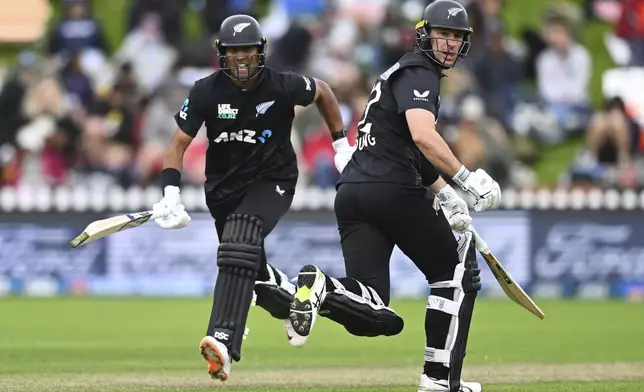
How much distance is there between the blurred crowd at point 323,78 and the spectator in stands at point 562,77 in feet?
0.06

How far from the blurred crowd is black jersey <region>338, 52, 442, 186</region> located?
9227 mm

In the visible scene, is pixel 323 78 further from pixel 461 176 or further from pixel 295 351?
pixel 461 176

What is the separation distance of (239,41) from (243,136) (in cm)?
58

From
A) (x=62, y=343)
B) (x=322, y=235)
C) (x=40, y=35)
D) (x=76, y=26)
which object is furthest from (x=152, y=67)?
(x=62, y=343)

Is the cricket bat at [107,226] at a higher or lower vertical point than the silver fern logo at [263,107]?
lower

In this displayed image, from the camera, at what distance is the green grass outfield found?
8320 millimetres

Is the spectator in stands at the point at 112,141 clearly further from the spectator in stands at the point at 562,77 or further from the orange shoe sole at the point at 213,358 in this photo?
the orange shoe sole at the point at 213,358

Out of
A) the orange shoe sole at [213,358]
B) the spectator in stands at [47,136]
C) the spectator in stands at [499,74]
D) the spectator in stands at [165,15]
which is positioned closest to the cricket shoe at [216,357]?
the orange shoe sole at [213,358]

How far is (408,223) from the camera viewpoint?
7352mm

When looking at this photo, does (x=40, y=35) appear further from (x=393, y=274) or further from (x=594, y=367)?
(x=594, y=367)

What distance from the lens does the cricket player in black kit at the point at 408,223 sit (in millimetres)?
7340

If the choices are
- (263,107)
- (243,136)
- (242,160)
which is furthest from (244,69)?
(242,160)

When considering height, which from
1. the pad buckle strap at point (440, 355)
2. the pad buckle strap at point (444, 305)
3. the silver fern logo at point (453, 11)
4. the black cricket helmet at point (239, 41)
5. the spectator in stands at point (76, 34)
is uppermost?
the silver fern logo at point (453, 11)

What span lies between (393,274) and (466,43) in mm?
9026
